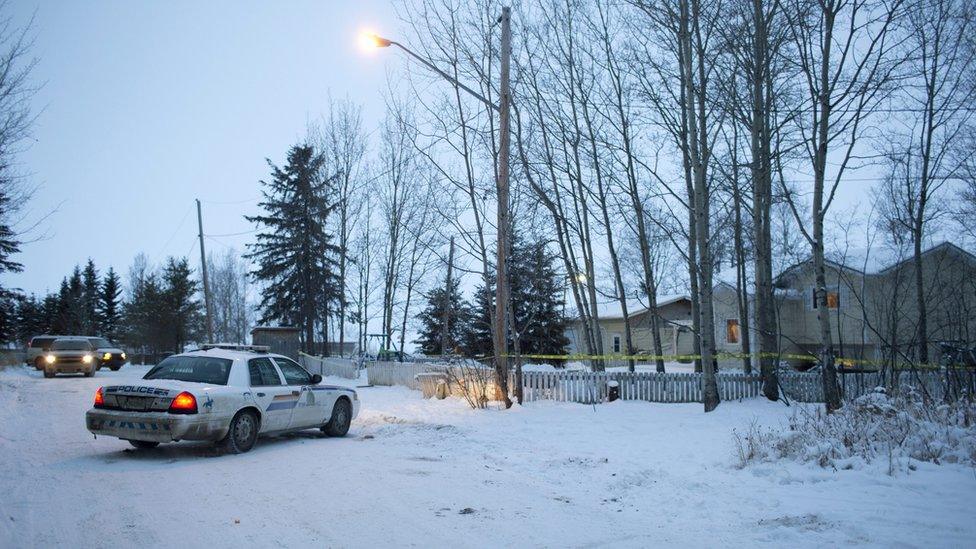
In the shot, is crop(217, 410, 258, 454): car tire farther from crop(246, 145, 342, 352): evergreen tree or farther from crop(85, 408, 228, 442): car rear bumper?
crop(246, 145, 342, 352): evergreen tree

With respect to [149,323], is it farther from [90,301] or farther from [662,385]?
[662,385]

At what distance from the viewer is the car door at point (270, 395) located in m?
10.1

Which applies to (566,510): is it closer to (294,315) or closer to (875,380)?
(875,380)

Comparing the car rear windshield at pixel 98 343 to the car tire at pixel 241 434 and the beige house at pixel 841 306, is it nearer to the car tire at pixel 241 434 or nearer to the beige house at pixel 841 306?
the beige house at pixel 841 306

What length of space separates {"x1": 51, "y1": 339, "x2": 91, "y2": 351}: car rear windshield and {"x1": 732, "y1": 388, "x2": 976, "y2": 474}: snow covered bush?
29.9 m

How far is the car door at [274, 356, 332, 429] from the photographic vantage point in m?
10.9

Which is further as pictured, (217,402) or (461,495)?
(217,402)

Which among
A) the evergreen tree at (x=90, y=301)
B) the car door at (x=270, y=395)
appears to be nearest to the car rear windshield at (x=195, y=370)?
the car door at (x=270, y=395)

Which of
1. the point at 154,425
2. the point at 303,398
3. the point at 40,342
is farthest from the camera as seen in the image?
the point at 40,342

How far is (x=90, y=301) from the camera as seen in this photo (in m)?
64.2

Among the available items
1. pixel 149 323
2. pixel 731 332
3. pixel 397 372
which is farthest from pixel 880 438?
pixel 149 323

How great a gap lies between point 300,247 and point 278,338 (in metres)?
8.23

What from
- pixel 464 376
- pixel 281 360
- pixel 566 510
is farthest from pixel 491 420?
pixel 566 510

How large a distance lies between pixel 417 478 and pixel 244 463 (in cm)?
251
